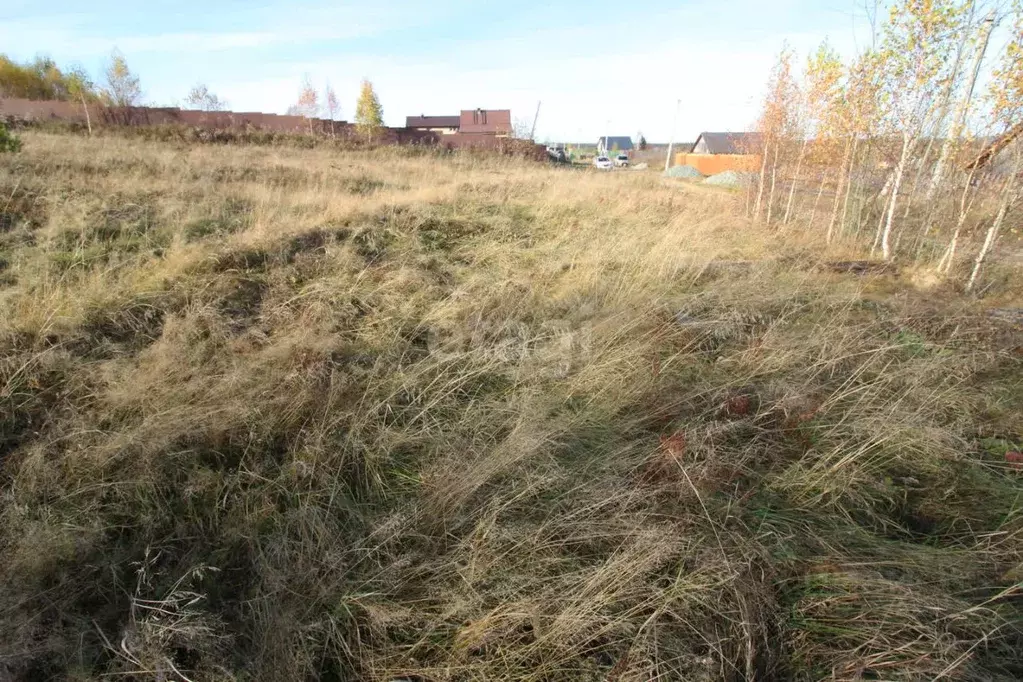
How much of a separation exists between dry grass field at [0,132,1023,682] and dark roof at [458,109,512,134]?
53.4 m

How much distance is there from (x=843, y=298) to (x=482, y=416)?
391 cm

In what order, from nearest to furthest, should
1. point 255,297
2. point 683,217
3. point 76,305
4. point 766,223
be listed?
point 76,305, point 255,297, point 683,217, point 766,223

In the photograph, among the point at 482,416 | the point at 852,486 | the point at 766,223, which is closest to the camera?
the point at 852,486

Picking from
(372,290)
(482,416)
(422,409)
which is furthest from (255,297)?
(482,416)

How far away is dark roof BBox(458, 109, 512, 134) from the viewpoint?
53.8 metres

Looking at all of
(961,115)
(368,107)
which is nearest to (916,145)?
(961,115)

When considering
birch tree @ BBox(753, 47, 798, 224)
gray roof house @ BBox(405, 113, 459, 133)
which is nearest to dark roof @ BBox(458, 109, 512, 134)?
gray roof house @ BBox(405, 113, 459, 133)

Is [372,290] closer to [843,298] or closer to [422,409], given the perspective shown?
[422,409]

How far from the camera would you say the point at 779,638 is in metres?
1.81

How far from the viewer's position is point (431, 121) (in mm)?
66375

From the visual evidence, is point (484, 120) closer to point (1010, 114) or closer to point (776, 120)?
point (776, 120)

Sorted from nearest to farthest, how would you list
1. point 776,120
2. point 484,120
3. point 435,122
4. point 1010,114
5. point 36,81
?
point 1010,114, point 776,120, point 36,81, point 484,120, point 435,122

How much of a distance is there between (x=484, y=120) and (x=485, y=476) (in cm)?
5830

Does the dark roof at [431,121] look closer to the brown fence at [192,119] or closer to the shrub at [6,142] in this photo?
the brown fence at [192,119]
